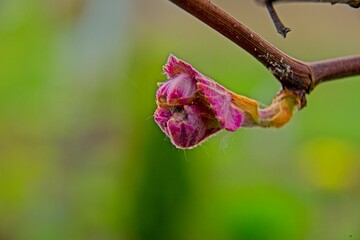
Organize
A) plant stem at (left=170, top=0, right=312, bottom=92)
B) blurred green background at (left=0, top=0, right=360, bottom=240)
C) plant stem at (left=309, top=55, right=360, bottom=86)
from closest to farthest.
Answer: plant stem at (left=170, top=0, right=312, bottom=92) → plant stem at (left=309, top=55, right=360, bottom=86) → blurred green background at (left=0, top=0, right=360, bottom=240)

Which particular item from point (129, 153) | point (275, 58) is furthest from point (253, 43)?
point (129, 153)

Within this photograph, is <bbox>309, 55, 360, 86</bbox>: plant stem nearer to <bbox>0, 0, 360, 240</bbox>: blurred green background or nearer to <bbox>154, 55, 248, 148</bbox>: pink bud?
<bbox>154, 55, 248, 148</bbox>: pink bud

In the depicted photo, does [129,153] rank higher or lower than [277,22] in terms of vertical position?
lower

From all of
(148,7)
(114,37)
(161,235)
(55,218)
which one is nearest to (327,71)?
(161,235)

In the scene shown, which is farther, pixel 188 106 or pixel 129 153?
pixel 129 153

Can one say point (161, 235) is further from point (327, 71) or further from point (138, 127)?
point (327, 71)

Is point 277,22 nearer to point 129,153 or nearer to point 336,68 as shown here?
point 336,68

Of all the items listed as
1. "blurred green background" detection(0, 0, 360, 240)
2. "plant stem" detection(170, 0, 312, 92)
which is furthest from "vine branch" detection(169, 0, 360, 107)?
"blurred green background" detection(0, 0, 360, 240)
